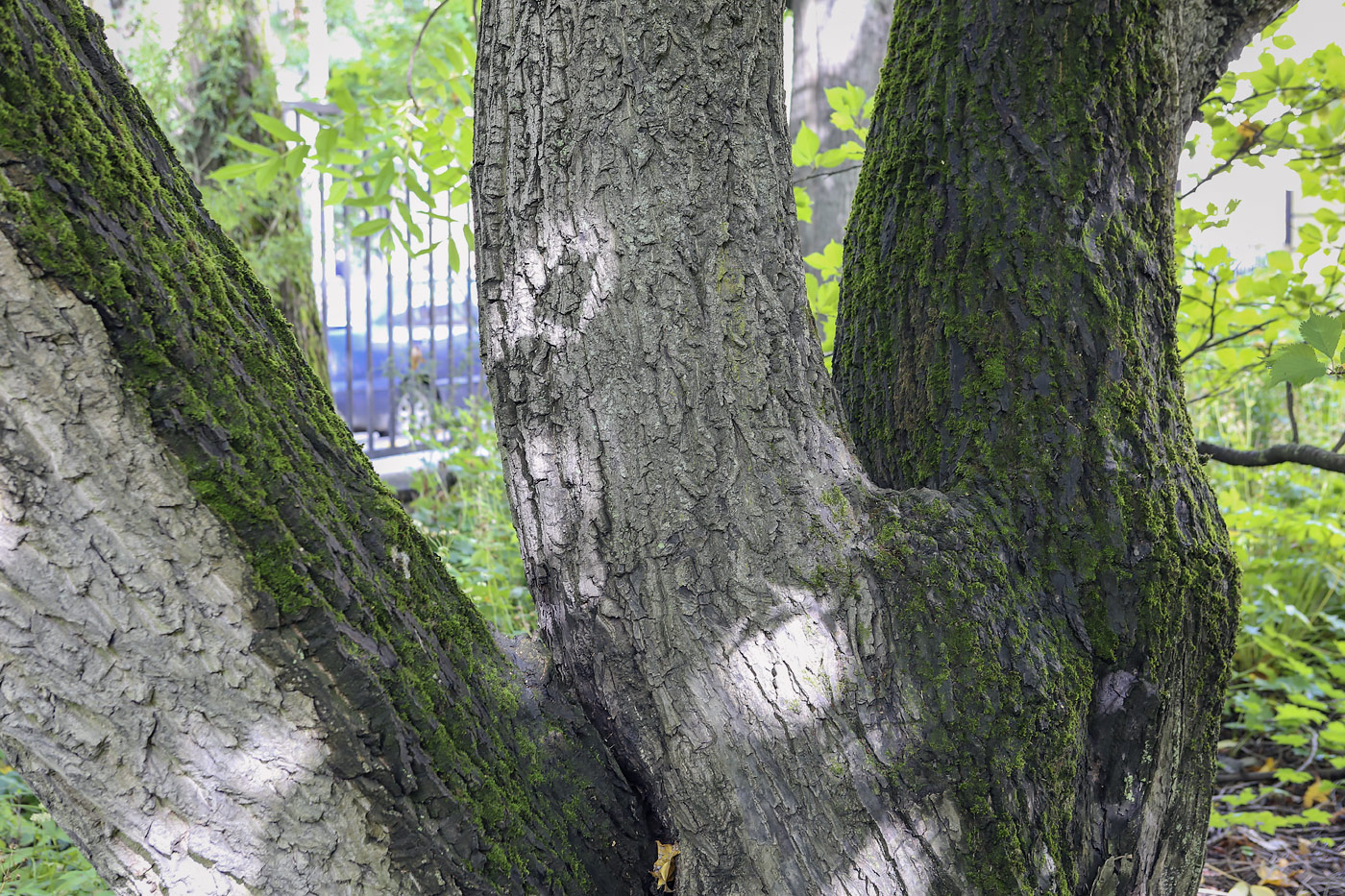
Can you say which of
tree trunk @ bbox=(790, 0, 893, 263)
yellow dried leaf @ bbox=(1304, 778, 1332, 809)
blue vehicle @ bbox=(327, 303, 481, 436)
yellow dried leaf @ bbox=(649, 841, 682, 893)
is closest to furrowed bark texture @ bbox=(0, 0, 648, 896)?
yellow dried leaf @ bbox=(649, 841, 682, 893)

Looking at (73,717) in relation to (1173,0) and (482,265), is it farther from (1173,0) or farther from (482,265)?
(1173,0)

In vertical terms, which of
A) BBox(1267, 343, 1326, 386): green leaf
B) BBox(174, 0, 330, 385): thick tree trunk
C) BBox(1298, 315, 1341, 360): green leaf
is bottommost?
BBox(1267, 343, 1326, 386): green leaf

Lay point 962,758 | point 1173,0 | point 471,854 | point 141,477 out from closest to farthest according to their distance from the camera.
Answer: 1. point 141,477
2. point 471,854
3. point 962,758
4. point 1173,0

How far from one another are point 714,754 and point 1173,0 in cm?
169

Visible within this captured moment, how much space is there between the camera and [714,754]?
4.33 feet

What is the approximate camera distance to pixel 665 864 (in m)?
1.43

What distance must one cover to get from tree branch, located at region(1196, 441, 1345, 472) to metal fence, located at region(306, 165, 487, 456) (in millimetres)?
5507

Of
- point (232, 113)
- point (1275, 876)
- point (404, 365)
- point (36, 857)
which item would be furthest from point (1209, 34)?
point (404, 365)

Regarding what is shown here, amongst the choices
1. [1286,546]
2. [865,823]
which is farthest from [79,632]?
[1286,546]

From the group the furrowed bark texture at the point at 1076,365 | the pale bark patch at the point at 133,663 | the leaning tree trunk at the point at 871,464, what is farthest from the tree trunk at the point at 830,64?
the pale bark patch at the point at 133,663

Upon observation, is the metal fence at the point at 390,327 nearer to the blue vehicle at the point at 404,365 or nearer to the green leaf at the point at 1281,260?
the blue vehicle at the point at 404,365

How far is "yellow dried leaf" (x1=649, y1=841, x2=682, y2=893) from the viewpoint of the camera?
56.4 inches

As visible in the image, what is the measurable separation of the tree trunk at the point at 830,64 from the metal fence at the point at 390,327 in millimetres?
2858

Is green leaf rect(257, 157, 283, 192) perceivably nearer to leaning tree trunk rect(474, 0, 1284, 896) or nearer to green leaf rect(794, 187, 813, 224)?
leaning tree trunk rect(474, 0, 1284, 896)
